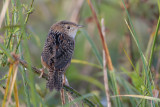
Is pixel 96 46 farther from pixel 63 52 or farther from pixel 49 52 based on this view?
pixel 49 52

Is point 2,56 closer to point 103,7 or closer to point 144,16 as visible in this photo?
point 144,16

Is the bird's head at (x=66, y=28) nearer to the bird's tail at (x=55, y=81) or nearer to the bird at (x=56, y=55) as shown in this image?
the bird at (x=56, y=55)

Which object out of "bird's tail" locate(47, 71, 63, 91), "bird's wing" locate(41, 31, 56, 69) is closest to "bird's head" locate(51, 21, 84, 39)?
"bird's wing" locate(41, 31, 56, 69)

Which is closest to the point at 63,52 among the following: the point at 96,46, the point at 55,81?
the point at 55,81

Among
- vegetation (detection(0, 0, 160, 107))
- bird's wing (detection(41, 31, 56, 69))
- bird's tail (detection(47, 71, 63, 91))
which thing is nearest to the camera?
bird's tail (detection(47, 71, 63, 91))

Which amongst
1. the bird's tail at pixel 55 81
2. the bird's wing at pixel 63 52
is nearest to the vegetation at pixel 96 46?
the bird's tail at pixel 55 81

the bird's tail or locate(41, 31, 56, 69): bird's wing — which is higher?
locate(41, 31, 56, 69): bird's wing

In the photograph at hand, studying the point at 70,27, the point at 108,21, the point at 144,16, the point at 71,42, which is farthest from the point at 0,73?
the point at 108,21

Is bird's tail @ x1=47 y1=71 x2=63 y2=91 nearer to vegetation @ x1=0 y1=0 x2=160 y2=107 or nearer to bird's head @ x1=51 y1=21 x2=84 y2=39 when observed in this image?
vegetation @ x1=0 y1=0 x2=160 y2=107
